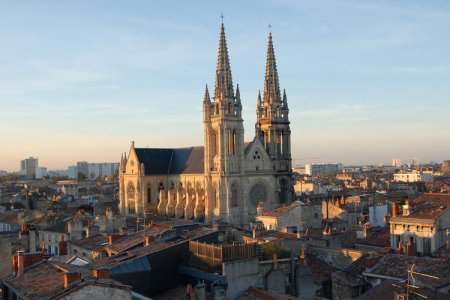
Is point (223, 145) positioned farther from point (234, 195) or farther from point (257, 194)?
point (257, 194)

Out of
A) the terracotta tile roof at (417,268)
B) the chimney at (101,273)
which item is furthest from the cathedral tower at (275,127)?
the chimney at (101,273)

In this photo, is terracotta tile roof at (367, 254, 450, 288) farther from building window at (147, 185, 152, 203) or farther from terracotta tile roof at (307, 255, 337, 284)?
building window at (147, 185, 152, 203)

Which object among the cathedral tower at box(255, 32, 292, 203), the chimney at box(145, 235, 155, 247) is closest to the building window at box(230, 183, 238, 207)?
the cathedral tower at box(255, 32, 292, 203)

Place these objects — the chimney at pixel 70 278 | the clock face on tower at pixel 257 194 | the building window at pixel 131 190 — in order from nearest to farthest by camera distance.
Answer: the chimney at pixel 70 278
the clock face on tower at pixel 257 194
the building window at pixel 131 190

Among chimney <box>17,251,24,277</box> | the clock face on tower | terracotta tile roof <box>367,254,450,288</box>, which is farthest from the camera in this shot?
the clock face on tower

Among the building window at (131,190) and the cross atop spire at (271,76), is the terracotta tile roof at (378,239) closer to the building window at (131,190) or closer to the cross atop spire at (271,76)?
the cross atop spire at (271,76)

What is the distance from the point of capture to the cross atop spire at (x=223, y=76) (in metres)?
72.1

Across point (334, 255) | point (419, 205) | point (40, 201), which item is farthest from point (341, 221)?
point (40, 201)

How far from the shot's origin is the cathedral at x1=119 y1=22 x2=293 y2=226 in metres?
70.9

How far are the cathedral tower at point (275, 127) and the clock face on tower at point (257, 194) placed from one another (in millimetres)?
2458

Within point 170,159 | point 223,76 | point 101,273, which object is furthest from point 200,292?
point 170,159

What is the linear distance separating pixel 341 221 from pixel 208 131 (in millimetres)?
26585

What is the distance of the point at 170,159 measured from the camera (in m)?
83.8

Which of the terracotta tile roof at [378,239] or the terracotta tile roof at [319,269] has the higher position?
the terracotta tile roof at [378,239]
